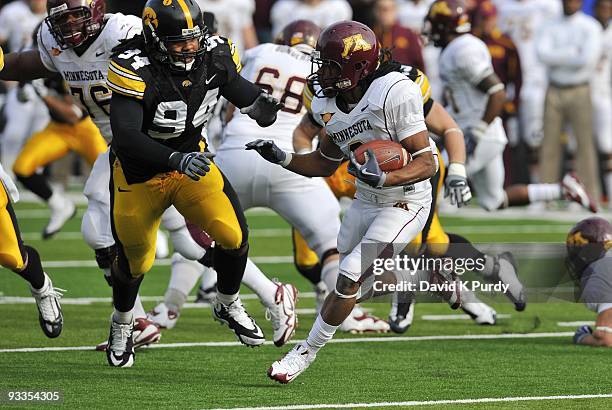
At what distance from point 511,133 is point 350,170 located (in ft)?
31.4

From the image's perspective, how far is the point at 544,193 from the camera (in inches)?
359

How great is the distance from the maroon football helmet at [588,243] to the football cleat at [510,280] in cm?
43

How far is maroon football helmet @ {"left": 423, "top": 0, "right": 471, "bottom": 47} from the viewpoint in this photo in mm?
8367

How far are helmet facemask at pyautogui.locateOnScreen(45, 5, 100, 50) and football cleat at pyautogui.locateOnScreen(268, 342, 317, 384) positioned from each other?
199cm

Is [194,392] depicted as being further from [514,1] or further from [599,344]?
[514,1]

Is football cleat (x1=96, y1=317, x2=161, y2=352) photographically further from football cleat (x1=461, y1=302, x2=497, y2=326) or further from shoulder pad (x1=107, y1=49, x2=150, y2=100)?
football cleat (x1=461, y1=302, x2=497, y2=326)

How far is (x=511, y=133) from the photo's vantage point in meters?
14.6

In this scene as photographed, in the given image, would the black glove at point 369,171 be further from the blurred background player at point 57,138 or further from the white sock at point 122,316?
the blurred background player at point 57,138

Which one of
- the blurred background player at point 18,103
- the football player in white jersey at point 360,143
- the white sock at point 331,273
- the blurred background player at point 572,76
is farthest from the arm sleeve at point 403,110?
the blurred background player at point 572,76

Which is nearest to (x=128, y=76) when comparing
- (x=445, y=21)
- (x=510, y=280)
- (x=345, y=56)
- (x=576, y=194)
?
(x=345, y=56)

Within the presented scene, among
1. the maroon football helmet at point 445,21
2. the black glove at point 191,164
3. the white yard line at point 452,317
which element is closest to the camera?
the black glove at point 191,164

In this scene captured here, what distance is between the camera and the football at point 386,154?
17.4ft

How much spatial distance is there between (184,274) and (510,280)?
69.4 inches

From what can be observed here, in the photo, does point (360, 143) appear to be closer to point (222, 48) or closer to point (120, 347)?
point (222, 48)
